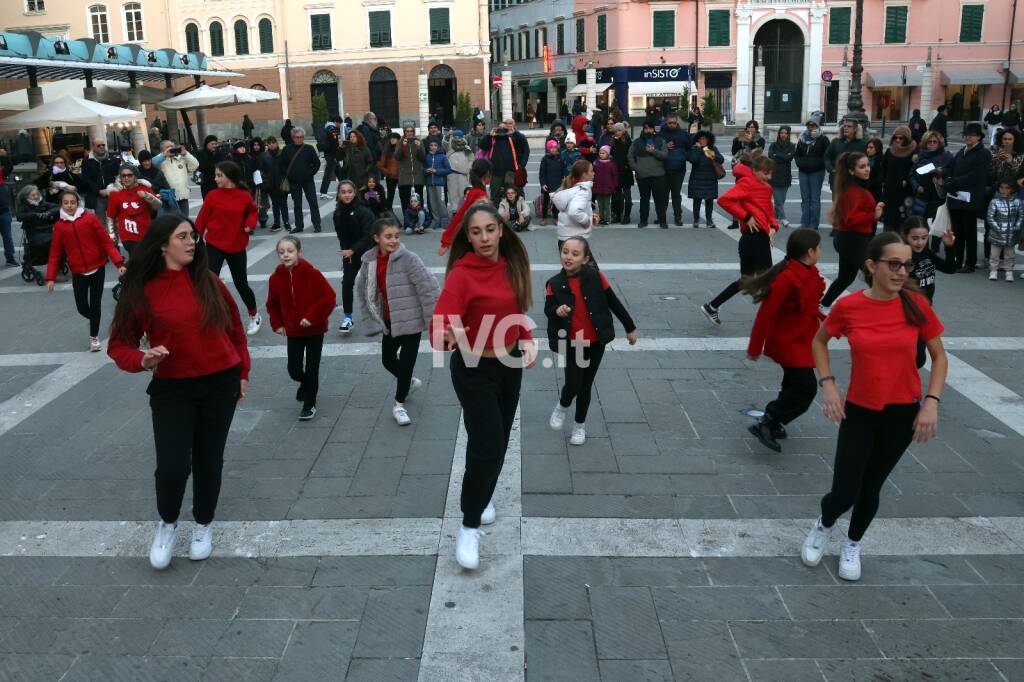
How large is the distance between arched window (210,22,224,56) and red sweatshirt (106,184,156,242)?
40340 mm

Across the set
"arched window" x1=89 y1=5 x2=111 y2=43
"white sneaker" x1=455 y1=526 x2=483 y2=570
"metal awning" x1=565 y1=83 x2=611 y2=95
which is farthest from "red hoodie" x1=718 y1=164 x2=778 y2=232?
"arched window" x1=89 y1=5 x2=111 y2=43

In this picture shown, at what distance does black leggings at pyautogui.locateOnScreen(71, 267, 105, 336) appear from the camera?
27.9 feet

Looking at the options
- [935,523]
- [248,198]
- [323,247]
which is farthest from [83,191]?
[935,523]

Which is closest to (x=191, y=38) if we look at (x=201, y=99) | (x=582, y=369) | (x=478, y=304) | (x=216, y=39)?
(x=216, y=39)

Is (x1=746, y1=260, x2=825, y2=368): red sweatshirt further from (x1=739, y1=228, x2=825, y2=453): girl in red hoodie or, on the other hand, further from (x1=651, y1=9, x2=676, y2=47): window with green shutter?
(x1=651, y1=9, x2=676, y2=47): window with green shutter

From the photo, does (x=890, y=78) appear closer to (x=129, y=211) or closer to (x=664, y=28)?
(x=664, y=28)

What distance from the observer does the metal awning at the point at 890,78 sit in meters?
47.5

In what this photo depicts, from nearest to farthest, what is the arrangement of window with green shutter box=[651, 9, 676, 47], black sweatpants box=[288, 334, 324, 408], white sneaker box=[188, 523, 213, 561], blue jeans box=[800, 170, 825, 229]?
1. white sneaker box=[188, 523, 213, 561]
2. black sweatpants box=[288, 334, 324, 408]
3. blue jeans box=[800, 170, 825, 229]
4. window with green shutter box=[651, 9, 676, 47]

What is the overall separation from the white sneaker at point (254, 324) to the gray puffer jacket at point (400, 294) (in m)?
2.82

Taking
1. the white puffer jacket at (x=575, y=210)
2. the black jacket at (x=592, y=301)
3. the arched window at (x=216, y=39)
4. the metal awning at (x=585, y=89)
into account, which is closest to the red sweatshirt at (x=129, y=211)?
the white puffer jacket at (x=575, y=210)

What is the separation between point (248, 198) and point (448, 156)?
6833mm

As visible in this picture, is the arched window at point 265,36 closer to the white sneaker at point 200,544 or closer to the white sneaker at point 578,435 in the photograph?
the white sneaker at point 578,435

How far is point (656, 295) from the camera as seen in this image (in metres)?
10.1

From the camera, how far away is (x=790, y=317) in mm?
5633
